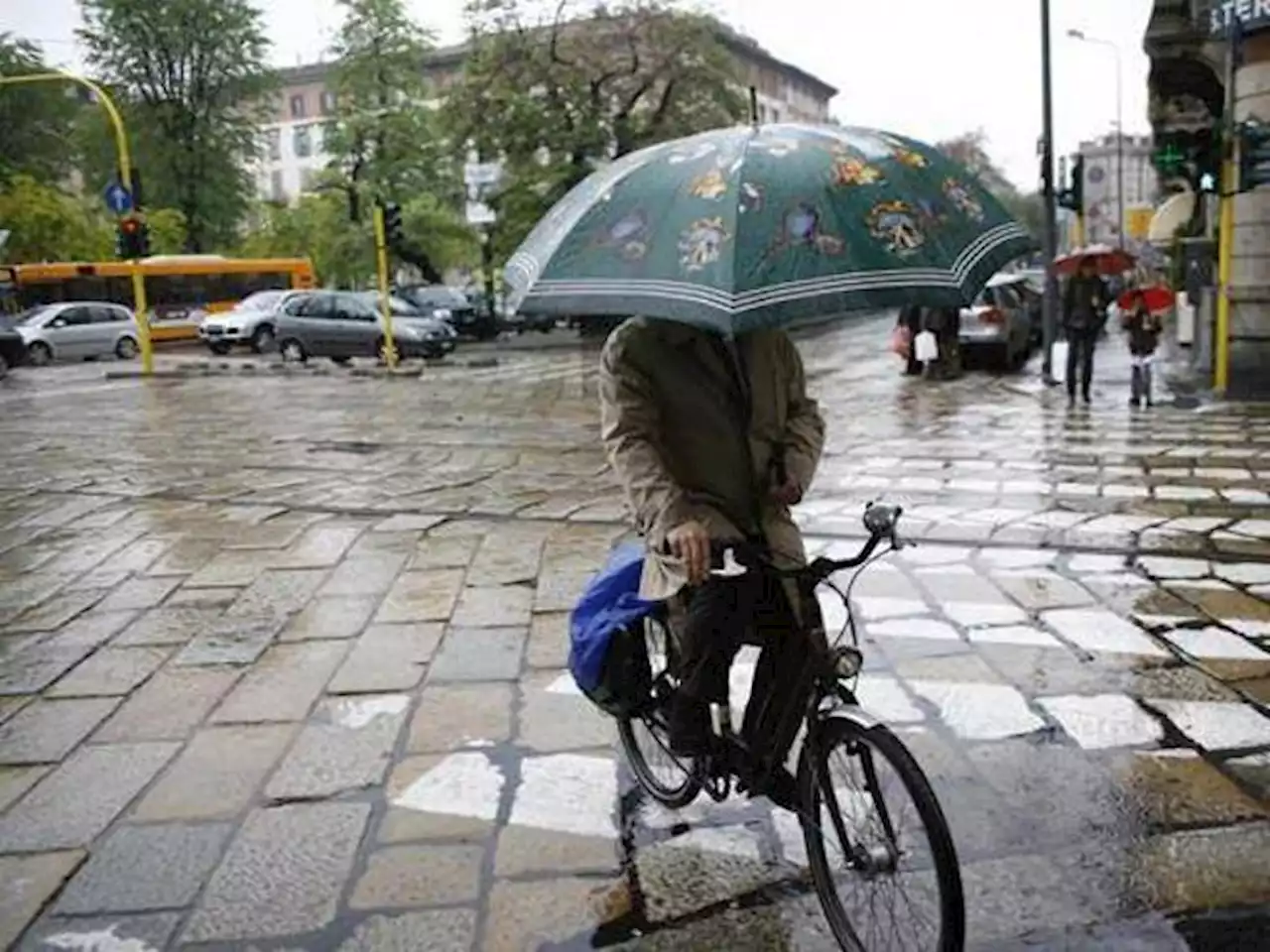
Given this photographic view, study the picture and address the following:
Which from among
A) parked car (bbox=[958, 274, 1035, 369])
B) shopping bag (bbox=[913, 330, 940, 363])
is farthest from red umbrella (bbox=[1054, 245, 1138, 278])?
parked car (bbox=[958, 274, 1035, 369])

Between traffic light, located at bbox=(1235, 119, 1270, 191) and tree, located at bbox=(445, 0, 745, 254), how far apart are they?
18.4 m

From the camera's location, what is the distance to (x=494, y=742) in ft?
14.5

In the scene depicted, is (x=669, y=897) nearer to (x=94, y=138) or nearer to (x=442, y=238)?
(x=442, y=238)

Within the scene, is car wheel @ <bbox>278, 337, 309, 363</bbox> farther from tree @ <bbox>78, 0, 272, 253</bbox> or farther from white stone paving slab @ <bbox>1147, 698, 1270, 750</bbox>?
white stone paving slab @ <bbox>1147, 698, 1270, 750</bbox>

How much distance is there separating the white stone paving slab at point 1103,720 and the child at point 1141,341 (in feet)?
32.7

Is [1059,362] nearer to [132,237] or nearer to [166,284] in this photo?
[132,237]

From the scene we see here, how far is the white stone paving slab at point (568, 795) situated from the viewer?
12.4ft

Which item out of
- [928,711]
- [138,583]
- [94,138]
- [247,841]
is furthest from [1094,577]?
[94,138]

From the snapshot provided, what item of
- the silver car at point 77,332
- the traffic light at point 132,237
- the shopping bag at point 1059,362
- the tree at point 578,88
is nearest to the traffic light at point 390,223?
the traffic light at point 132,237

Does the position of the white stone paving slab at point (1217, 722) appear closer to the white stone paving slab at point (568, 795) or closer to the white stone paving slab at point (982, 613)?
the white stone paving slab at point (982, 613)

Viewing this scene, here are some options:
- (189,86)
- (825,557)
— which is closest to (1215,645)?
(825,557)

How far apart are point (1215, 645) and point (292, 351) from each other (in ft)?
77.9

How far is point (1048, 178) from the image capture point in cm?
1842

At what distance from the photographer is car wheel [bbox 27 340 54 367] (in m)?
30.3
